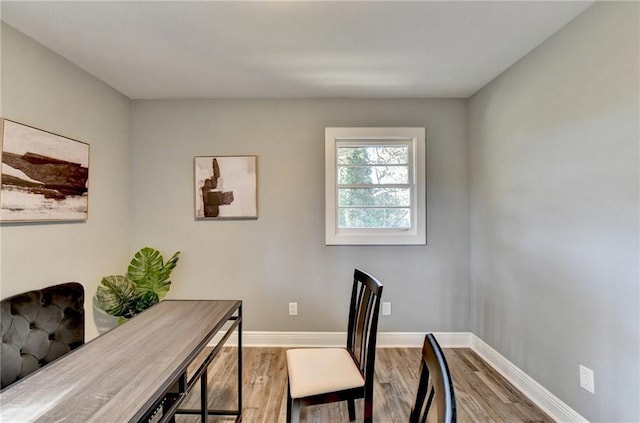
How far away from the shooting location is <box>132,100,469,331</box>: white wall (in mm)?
3148

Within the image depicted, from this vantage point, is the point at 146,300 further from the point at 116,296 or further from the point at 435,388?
the point at 435,388

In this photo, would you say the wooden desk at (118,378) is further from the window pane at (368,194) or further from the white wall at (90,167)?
the window pane at (368,194)

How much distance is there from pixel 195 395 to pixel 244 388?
357mm

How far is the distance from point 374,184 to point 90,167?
101 inches

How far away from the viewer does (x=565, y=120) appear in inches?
76.6

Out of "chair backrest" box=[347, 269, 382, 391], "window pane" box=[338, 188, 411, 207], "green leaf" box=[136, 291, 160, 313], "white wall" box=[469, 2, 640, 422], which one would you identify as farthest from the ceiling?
"green leaf" box=[136, 291, 160, 313]

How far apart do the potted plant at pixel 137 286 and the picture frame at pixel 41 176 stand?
61cm

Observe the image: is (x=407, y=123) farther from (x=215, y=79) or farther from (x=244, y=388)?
(x=244, y=388)

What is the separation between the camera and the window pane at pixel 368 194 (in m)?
3.20

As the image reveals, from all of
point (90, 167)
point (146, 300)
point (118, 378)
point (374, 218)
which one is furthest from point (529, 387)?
point (90, 167)

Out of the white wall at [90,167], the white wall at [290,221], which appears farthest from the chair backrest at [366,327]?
the white wall at [90,167]

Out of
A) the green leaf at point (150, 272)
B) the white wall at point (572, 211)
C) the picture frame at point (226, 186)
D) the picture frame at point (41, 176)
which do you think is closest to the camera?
the white wall at point (572, 211)

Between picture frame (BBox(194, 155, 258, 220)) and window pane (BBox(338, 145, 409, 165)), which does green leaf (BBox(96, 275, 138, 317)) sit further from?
window pane (BBox(338, 145, 409, 165))

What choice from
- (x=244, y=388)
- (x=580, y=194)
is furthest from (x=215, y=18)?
(x=244, y=388)
